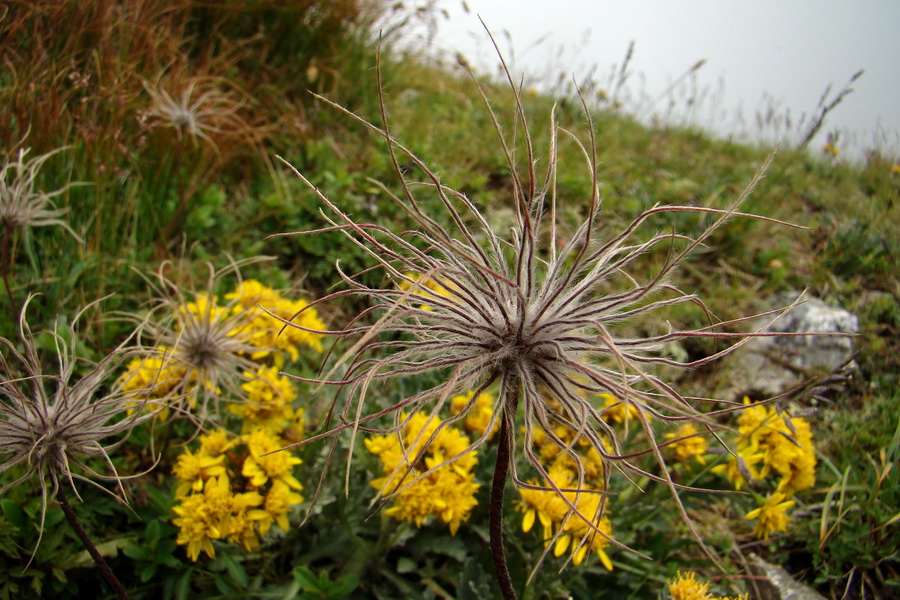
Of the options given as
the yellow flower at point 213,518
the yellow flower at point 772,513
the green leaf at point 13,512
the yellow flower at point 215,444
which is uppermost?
the yellow flower at point 772,513

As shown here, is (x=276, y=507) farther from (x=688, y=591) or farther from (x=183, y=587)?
(x=688, y=591)

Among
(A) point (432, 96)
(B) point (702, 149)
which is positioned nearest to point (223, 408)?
(A) point (432, 96)

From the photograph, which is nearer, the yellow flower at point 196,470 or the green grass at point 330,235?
the yellow flower at point 196,470

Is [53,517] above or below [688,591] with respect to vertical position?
below

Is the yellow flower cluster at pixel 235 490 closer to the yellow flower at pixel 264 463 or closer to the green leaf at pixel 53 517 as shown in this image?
the yellow flower at pixel 264 463

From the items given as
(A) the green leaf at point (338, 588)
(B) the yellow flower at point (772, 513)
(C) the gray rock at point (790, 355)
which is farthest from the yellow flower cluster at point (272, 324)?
(C) the gray rock at point (790, 355)

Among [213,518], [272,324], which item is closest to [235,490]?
[213,518]

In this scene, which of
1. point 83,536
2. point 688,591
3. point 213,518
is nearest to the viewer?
point 83,536

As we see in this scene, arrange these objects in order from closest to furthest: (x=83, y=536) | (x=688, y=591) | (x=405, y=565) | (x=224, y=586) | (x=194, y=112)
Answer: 1. (x=83, y=536)
2. (x=688, y=591)
3. (x=224, y=586)
4. (x=405, y=565)
5. (x=194, y=112)
